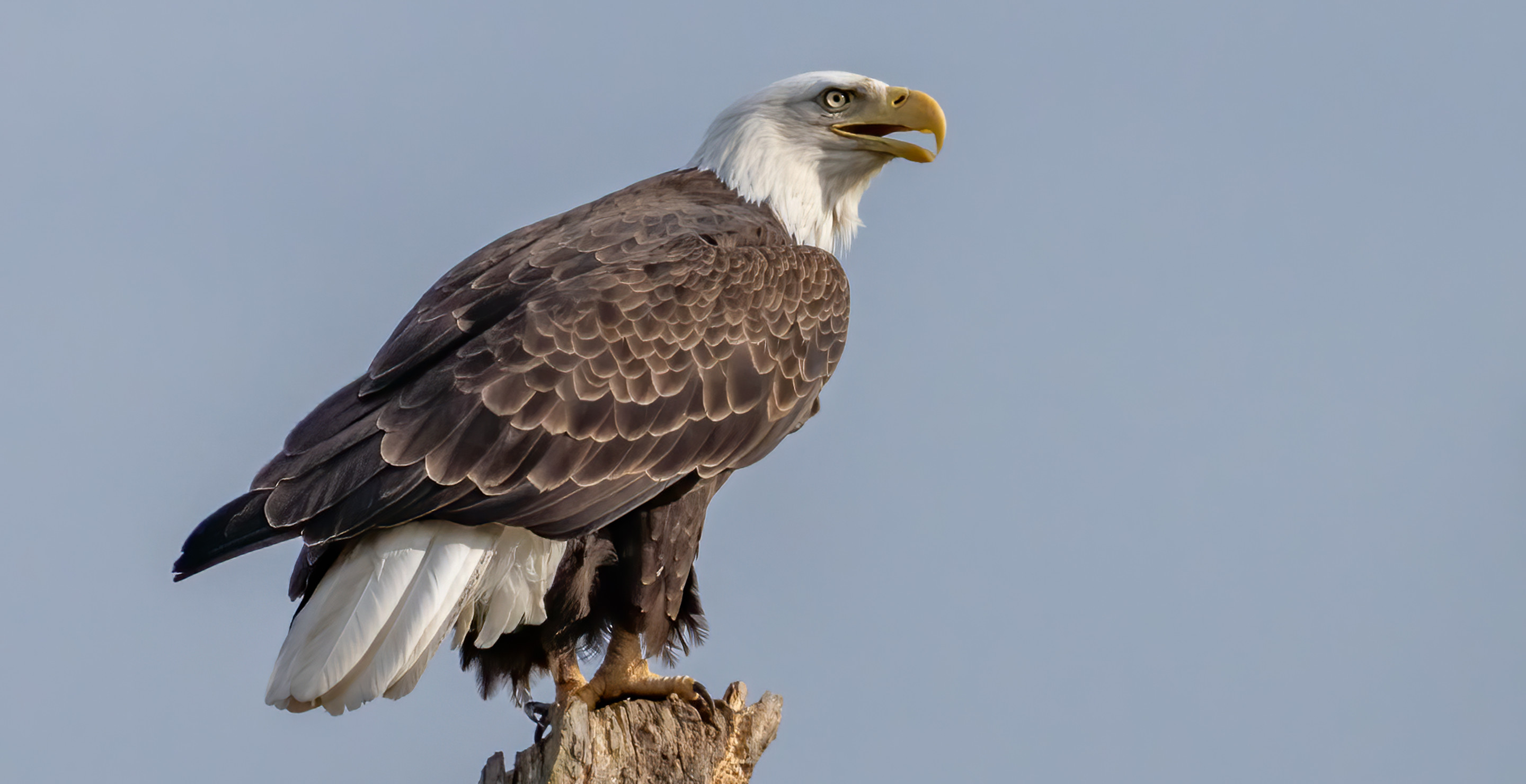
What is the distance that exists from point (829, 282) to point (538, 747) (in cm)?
210

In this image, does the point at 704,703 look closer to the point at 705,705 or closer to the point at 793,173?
the point at 705,705

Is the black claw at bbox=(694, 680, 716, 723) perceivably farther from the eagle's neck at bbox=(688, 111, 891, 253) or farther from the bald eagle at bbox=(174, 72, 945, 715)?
the eagle's neck at bbox=(688, 111, 891, 253)

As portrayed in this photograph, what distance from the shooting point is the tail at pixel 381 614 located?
4922mm

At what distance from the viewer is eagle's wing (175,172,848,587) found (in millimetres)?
5074

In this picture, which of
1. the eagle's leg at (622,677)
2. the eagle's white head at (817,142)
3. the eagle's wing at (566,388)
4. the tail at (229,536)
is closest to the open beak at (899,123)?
the eagle's white head at (817,142)

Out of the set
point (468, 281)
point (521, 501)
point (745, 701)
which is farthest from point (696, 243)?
point (745, 701)

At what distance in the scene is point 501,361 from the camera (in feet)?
17.6

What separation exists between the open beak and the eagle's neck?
0.28 ft

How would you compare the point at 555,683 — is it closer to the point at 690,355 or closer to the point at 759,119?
the point at 690,355

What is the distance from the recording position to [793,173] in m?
6.80

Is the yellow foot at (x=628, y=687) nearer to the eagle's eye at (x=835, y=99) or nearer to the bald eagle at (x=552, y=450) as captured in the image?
the bald eagle at (x=552, y=450)

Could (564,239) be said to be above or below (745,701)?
above

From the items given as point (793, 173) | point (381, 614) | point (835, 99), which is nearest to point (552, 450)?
point (381, 614)

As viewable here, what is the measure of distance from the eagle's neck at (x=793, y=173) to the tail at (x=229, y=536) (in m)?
2.59
